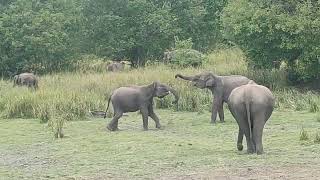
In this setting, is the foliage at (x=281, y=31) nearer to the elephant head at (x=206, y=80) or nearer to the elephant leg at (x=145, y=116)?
the elephant head at (x=206, y=80)

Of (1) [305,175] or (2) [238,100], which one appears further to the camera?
(2) [238,100]

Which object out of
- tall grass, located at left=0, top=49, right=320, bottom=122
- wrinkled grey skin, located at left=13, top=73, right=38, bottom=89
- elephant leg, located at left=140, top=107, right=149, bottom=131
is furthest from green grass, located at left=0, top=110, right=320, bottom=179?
wrinkled grey skin, located at left=13, top=73, right=38, bottom=89

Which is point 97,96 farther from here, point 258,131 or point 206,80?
point 258,131

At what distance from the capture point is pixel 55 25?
113ft

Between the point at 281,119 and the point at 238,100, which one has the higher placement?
the point at 238,100

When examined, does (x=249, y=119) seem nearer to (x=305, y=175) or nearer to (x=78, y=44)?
(x=305, y=175)

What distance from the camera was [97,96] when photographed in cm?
2212

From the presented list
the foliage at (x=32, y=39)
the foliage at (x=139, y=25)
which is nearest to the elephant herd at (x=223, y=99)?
the foliage at (x=32, y=39)

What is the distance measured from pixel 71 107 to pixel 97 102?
1.23 meters

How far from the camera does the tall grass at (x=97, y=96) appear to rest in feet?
65.9

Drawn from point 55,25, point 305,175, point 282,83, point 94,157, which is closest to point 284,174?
point 305,175

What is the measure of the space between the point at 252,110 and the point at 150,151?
2.16m

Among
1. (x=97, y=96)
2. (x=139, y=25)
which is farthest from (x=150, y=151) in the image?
(x=139, y=25)

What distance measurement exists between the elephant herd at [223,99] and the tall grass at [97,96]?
237 cm
